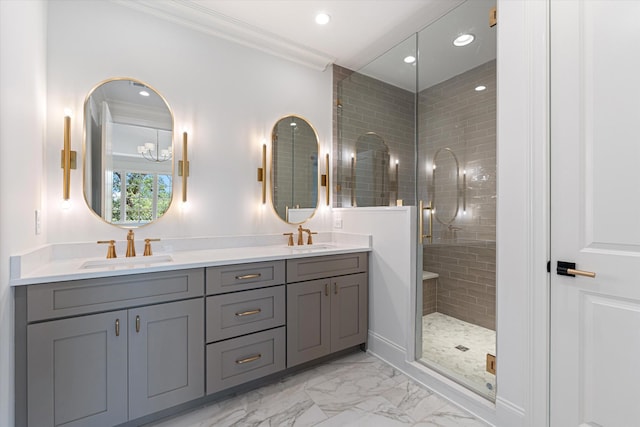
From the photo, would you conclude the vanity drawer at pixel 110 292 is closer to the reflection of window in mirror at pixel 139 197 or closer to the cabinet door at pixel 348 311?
the reflection of window in mirror at pixel 139 197

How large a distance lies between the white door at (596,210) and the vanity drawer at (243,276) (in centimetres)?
156

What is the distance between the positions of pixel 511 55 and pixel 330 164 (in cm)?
172

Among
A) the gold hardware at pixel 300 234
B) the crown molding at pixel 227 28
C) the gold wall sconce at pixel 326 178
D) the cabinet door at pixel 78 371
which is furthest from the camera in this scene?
the gold wall sconce at pixel 326 178

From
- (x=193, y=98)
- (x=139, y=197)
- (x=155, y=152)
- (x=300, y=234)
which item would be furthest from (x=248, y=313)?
(x=193, y=98)

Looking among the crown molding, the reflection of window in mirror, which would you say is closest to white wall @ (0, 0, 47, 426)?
the reflection of window in mirror

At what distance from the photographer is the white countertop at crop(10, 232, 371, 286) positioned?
138cm

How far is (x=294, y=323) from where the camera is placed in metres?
2.08

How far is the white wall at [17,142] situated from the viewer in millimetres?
1208

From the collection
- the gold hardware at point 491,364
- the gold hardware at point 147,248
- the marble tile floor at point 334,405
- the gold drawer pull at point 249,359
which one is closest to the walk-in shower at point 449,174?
the gold hardware at point 491,364

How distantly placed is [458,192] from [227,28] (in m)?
2.20

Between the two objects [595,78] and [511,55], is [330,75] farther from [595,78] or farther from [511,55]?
[595,78]

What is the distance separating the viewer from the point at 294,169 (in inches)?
108

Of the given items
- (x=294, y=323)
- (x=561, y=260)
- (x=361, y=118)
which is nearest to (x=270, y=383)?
(x=294, y=323)

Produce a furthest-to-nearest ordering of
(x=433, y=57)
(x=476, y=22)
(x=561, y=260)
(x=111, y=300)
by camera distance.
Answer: (x=433, y=57), (x=476, y=22), (x=111, y=300), (x=561, y=260)
